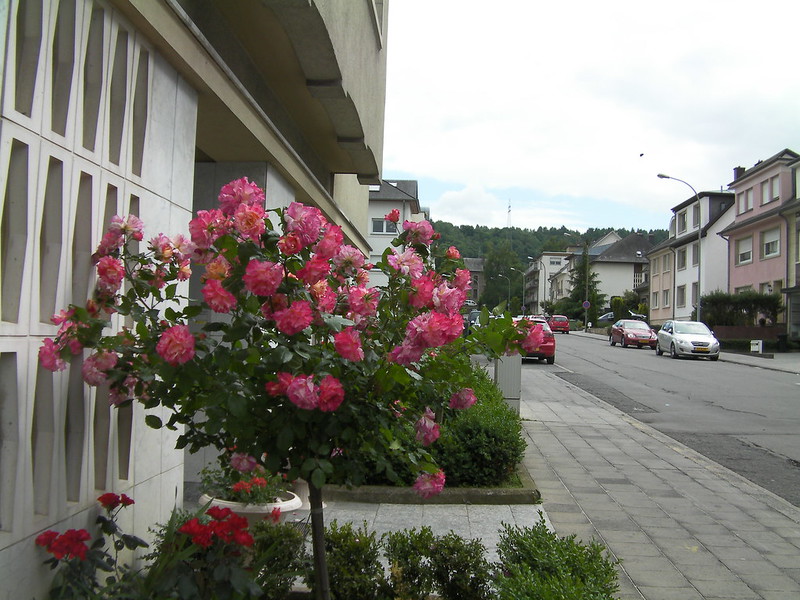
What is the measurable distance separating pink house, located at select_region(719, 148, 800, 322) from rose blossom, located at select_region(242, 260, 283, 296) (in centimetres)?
3746

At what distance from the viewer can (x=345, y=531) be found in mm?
3643

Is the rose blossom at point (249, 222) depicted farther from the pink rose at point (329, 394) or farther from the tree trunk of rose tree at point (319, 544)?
the tree trunk of rose tree at point (319, 544)

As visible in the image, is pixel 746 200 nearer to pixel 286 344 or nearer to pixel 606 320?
pixel 606 320

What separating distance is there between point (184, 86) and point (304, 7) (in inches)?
72.0

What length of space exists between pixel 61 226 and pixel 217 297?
1093 mm

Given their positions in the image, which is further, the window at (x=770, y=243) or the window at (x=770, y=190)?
the window at (x=770, y=190)

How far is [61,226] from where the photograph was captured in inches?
112

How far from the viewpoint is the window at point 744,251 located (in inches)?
1539

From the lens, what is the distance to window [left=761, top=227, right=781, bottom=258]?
35.8 m

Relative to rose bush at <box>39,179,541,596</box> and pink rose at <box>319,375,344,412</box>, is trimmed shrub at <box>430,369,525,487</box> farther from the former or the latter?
pink rose at <box>319,375,344,412</box>

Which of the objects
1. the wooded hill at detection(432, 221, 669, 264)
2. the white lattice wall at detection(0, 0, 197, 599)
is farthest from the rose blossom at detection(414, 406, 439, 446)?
the wooded hill at detection(432, 221, 669, 264)

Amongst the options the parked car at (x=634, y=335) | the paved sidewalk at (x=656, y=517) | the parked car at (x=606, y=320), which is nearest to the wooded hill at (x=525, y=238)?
the parked car at (x=606, y=320)

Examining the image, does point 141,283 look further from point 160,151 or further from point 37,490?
point 160,151

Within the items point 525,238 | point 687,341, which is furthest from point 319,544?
point 525,238
